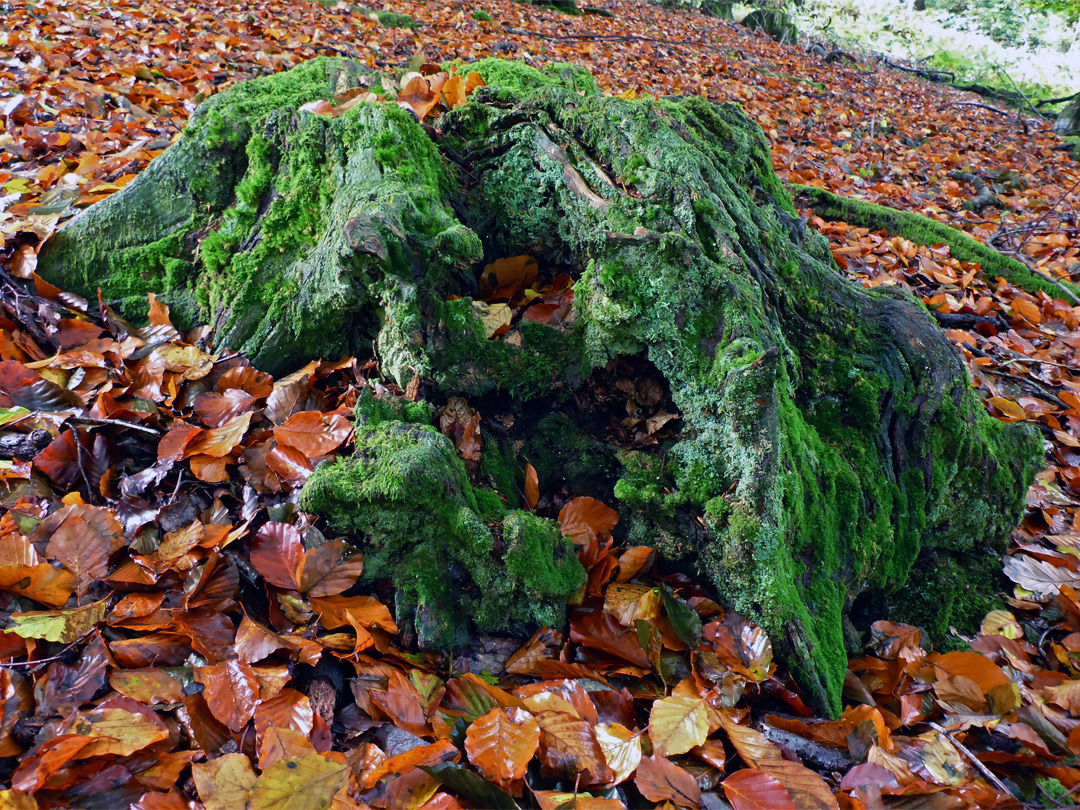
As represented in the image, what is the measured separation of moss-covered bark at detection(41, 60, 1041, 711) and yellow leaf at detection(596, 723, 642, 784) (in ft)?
1.28

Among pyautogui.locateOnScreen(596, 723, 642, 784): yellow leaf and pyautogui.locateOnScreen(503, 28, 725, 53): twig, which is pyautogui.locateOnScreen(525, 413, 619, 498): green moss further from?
pyautogui.locateOnScreen(503, 28, 725, 53): twig

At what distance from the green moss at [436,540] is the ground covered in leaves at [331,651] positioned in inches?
3.3

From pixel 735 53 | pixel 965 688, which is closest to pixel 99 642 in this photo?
pixel 965 688

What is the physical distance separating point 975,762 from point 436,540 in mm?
1667

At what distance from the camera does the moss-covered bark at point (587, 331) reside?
1938 millimetres

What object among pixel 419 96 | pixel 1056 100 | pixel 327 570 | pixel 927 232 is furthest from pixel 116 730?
pixel 1056 100

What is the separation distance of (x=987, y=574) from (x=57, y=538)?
325cm

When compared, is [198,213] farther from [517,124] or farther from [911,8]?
[911,8]

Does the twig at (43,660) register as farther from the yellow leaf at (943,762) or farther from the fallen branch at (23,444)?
the yellow leaf at (943,762)

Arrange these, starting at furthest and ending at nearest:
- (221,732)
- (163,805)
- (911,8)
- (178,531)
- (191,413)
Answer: (911,8) < (191,413) < (178,531) < (221,732) < (163,805)

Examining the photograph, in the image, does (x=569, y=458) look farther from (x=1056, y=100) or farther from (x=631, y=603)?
(x=1056, y=100)

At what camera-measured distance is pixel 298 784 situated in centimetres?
138

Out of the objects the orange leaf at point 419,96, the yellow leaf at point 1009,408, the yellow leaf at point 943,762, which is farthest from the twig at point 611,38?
the yellow leaf at point 943,762

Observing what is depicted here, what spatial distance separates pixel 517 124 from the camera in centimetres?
265
